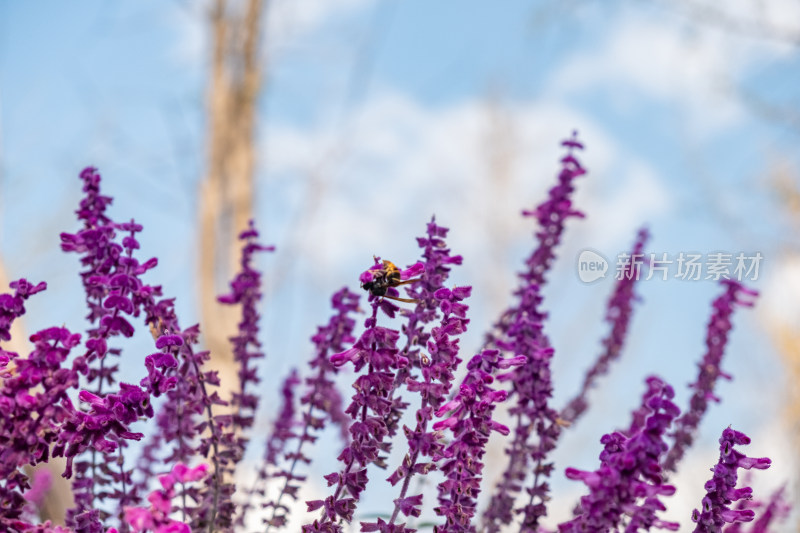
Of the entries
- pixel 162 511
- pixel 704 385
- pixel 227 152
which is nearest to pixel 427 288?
pixel 162 511

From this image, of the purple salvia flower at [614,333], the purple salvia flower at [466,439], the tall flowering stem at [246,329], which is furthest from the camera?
the purple salvia flower at [614,333]

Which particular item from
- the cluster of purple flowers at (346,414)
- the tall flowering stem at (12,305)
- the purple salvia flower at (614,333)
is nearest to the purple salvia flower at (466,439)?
the cluster of purple flowers at (346,414)

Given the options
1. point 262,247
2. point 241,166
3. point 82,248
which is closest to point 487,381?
point 82,248

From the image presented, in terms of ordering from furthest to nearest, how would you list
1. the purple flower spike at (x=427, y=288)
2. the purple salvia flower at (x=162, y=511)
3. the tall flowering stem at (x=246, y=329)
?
the tall flowering stem at (x=246, y=329) < the purple flower spike at (x=427, y=288) < the purple salvia flower at (x=162, y=511)

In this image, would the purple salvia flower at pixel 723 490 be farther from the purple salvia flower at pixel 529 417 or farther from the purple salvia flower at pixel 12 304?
the purple salvia flower at pixel 12 304

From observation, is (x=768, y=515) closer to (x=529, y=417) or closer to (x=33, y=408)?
(x=529, y=417)

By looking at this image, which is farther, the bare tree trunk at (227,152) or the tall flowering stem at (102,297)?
the bare tree trunk at (227,152)
